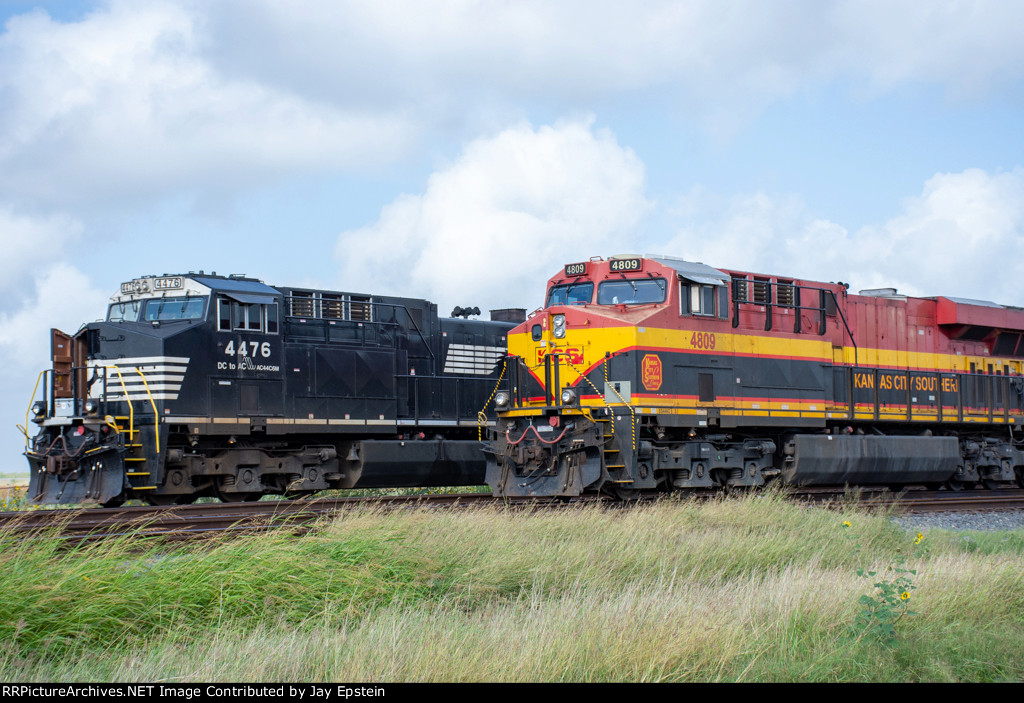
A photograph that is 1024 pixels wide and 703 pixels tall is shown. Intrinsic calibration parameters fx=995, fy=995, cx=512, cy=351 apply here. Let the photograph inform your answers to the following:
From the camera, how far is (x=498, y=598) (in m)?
7.91

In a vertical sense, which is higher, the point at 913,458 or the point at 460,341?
the point at 460,341

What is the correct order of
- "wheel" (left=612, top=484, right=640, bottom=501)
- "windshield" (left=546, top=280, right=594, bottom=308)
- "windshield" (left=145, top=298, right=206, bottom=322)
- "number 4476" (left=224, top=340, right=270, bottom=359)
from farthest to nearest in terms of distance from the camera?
"number 4476" (left=224, top=340, right=270, bottom=359), "windshield" (left=145, top=298, right=206, bottom=322), "windshield" (left=546, top=280, right=594, bottom=308), "wheel" (left=612, top=484, right=640, bottom=501)

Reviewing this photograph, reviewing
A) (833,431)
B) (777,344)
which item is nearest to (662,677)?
(777,344)

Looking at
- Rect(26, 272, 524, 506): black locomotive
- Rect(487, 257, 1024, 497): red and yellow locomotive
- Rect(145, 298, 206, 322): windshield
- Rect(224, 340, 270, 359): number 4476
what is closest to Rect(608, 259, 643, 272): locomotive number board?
Rect(487, 257, 1024, 497): red and yellow locomotive

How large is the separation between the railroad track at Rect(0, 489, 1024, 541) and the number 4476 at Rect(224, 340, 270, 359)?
256 centimetres

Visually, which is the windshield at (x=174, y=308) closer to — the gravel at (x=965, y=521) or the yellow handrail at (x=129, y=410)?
the yellow handrail at (x=129, y=410)

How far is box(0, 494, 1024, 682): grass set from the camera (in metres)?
5.77

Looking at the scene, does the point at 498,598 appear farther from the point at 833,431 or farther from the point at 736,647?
the point at 833,431

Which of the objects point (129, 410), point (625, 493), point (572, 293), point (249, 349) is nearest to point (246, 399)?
point (249, 349)

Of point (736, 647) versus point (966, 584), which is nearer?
point (736, 647)

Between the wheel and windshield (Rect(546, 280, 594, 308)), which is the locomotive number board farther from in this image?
the wheel

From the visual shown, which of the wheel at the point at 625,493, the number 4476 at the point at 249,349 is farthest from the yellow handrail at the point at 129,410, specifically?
the wheel at the point at 625,493

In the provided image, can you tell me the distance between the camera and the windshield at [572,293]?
1563 centimetres

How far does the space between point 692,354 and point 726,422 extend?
1.30m
